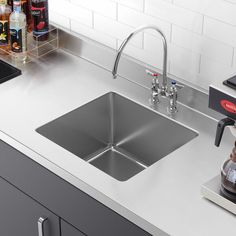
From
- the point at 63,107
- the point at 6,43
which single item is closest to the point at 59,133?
the point at 63,107

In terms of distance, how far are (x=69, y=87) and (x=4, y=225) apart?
566 mm

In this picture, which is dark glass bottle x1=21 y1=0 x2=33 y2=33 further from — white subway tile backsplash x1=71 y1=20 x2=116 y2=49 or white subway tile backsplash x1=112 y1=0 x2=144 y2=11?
white subway tile backsplash x1=112 y1=0 x2=144 y2=11

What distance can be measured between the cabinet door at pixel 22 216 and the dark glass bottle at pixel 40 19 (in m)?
0.63

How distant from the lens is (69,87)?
268cm

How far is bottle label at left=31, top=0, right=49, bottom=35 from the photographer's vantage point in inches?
109

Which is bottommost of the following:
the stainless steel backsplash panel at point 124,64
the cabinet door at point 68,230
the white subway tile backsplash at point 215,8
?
the cabinet door at point 68,230

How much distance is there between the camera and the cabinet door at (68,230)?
7.64ft

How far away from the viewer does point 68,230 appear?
7.76 feet

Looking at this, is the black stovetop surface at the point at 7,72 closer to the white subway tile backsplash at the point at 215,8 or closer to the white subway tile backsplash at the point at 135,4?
the white subway tile backsplash at the point at 135,4

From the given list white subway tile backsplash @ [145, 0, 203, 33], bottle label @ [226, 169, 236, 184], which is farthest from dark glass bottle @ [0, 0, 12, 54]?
bottle label @ [226, 169, 236, 184]

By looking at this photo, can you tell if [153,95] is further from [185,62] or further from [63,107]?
[63,107]

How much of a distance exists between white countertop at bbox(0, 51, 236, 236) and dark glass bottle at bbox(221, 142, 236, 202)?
58 mm

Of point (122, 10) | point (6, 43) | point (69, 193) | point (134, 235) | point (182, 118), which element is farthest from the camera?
point (6, 43)

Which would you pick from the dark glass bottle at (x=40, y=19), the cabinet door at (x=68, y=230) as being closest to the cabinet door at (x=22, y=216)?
the cabinet door at (x=68, y=230)
